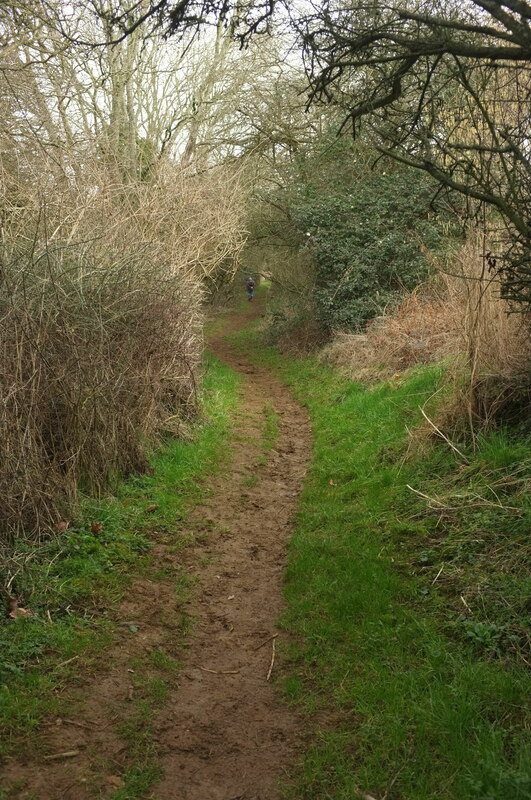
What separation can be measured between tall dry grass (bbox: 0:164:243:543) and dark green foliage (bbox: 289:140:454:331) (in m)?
6.69

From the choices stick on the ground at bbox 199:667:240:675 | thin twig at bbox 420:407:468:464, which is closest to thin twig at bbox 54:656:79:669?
stick on the ground at bbox 199:667:240:675

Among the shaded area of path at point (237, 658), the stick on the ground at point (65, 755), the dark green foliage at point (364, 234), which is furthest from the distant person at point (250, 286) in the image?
the stick on the ground at point (65, 755)

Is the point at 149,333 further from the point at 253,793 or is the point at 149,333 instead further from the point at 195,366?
the point at 253,793

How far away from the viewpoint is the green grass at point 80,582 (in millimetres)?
4314

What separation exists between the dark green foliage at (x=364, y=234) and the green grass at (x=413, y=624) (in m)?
8.45

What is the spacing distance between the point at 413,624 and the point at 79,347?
433 cm

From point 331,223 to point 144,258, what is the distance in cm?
980

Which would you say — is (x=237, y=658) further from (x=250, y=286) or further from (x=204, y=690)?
(x=250, y=286)

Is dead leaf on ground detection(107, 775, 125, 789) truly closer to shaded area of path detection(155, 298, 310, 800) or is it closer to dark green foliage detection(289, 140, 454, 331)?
shaded area of path detection(155, 298, 310, 800)

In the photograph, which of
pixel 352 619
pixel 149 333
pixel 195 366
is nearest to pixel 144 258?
pixel 149 333

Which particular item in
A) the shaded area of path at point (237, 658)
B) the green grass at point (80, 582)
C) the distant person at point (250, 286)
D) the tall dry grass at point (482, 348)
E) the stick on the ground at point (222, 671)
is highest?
the distant person at point (250, 286)

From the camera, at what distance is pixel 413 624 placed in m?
4.95

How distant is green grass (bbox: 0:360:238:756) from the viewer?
14.2 feet

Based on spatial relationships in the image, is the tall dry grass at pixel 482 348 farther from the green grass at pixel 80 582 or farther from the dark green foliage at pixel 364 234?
the dark green foliage at pixel 364 234
